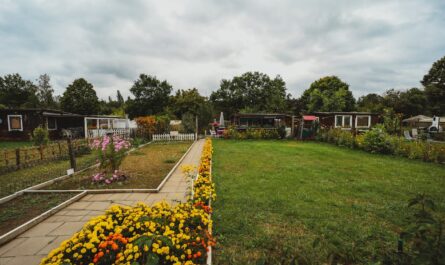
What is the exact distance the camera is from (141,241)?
1897 mm

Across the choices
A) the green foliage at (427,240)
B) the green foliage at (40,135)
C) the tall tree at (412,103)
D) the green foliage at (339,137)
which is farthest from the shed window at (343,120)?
the green foliage at (40,135)

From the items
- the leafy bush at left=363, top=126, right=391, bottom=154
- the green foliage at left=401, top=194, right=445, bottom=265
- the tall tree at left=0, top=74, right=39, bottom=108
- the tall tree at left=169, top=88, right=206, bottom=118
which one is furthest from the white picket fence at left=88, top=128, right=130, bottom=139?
the tall tree at left=0, top=74, right=39, bottom=108

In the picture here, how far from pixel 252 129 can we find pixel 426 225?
2054cm

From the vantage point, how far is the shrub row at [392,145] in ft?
32.9

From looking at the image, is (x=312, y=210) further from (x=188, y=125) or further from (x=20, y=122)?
(x=20, y=122)

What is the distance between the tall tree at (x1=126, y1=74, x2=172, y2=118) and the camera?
4897 centimetres

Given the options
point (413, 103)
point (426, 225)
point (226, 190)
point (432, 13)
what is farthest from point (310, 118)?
point (413, 103)

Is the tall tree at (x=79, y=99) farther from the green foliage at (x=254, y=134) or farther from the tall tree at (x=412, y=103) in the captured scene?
the tall tree at (x=412, y=103)

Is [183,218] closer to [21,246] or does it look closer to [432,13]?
[21,246]

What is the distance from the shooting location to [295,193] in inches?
218

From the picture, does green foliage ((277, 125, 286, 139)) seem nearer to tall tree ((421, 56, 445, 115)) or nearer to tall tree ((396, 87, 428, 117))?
tall tree ((421, 56, 445, 115))

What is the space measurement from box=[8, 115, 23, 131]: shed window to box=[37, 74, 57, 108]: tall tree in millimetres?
33306

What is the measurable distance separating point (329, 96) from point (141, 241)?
43035 millimetres

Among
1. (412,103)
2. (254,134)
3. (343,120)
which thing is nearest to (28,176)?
(254,134)
